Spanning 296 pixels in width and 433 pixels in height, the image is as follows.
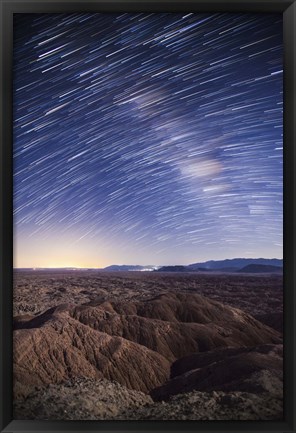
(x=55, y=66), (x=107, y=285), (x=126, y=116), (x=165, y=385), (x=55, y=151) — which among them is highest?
(x=55, y=66)


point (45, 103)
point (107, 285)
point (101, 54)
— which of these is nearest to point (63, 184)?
point (45, 103)

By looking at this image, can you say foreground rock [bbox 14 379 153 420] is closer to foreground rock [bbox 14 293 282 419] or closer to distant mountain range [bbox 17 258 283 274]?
foreground rock [bbox 14 293 282 419]

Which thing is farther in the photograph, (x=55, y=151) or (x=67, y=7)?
(x=55, y=151)

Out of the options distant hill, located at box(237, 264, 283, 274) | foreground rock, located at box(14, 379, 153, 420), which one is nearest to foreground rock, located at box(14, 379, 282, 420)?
foreground rock, located at box(14, 379, 153, 420)

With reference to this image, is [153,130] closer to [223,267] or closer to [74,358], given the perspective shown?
[223,267]

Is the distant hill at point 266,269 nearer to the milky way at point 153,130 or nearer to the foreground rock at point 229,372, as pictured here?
the milky way at point 153,130

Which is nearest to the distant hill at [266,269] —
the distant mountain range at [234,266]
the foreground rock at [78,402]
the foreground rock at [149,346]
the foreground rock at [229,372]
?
the distant mountain range at [234,266]

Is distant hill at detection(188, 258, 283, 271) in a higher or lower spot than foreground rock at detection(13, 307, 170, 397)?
higher

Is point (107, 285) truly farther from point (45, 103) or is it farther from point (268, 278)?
point (45, 103)
